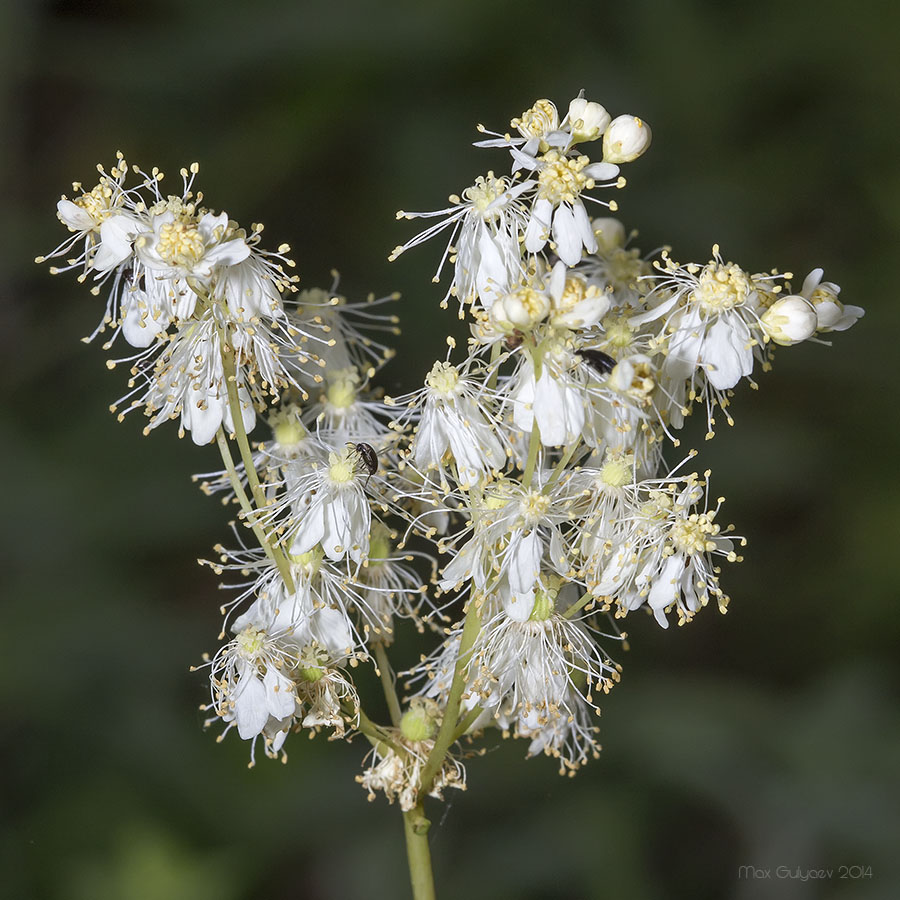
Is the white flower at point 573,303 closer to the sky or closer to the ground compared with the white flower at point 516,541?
closer to the sky

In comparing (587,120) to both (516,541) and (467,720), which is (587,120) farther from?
(467,720)

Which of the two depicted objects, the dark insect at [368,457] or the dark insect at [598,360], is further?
the dark insect at [368,457]

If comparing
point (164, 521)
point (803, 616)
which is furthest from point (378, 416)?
point (803, 616)

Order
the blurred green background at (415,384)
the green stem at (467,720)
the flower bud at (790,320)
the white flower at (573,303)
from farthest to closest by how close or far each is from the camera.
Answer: the blurred green background at (415,384), the green stem at (467,720), the flower bud at (790,320), the white flower at (573,303)

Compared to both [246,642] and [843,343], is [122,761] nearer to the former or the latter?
[246,642]

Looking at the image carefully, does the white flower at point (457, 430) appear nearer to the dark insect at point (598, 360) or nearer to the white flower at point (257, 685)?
the dark insect at point (598, 360)

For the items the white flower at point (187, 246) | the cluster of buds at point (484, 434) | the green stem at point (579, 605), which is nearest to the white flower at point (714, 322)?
the cluster of buds at point (484, 434)

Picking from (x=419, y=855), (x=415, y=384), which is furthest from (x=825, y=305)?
(x=415, y=384)

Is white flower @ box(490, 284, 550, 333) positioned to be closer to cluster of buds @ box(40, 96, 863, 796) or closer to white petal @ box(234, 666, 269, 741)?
cluster of buds @ box(40, 96, 863, 796)
